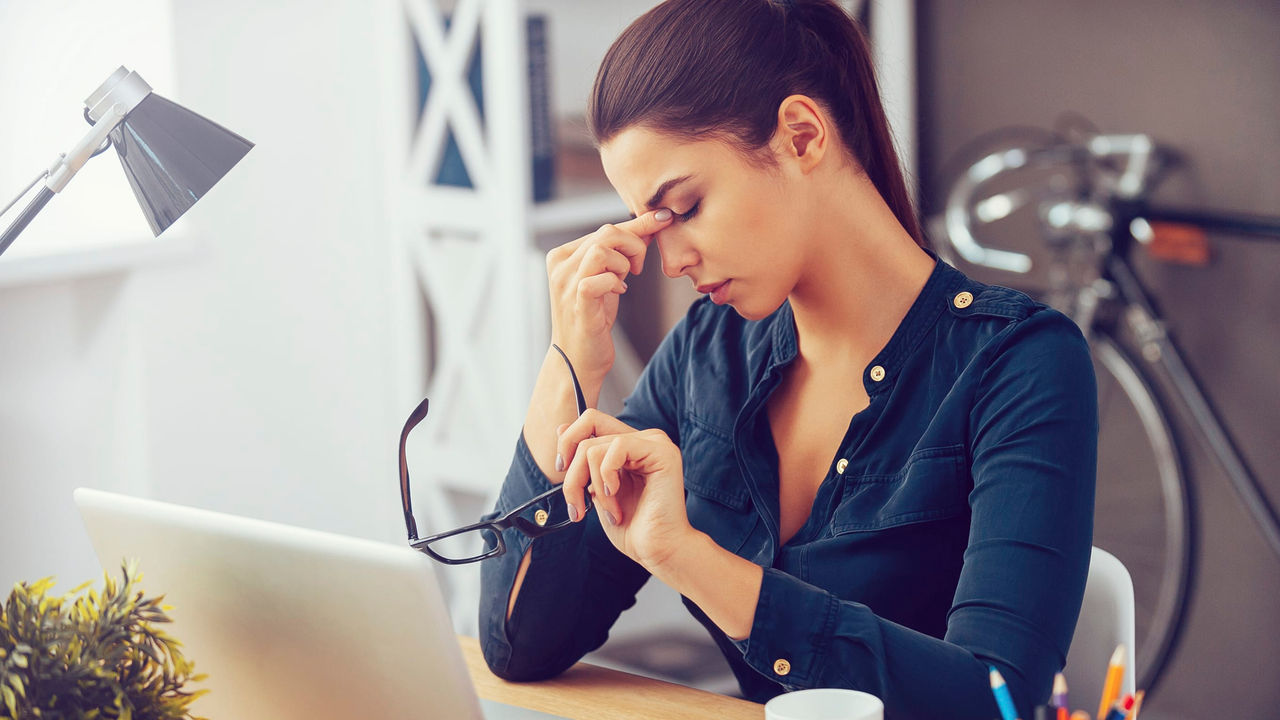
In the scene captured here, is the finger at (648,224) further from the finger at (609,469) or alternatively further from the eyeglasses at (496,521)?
the finger at (609,469)

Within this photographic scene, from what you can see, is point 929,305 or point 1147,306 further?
point 1147,306

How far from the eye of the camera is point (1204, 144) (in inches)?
88.7

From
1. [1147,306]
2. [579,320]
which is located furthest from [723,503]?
[1147,306]

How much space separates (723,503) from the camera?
1276 mm

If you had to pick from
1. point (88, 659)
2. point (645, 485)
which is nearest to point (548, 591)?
point (645, 485)

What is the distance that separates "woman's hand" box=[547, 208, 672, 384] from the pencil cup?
479 millimetres

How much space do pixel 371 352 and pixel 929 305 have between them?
1.58 meters

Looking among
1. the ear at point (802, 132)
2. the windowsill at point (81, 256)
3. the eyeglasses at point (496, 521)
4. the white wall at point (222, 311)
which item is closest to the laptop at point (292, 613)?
the eyeglasses at point (496, 521)

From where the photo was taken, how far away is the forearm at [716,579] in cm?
95

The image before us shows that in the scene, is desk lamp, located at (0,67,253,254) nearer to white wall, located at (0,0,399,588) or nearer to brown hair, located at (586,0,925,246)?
brown hair, located at (586,0,925,246)

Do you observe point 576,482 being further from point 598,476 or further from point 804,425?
point 804,425

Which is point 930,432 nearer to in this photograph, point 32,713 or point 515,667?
point 515,667

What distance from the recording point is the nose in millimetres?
1148

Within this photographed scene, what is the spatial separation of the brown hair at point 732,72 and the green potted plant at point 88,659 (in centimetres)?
58
